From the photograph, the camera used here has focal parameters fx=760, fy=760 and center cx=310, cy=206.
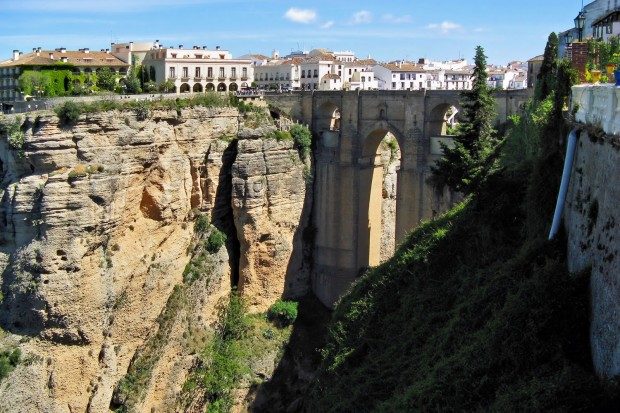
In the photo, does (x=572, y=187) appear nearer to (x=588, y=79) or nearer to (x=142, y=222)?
(x=588, y=79)

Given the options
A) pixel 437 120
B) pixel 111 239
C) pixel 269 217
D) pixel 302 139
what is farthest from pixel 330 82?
pixel 111 239

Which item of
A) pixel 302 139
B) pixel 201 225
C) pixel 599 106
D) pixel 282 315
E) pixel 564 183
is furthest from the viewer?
pixel 302 139

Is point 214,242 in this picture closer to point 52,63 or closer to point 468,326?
point 52,63

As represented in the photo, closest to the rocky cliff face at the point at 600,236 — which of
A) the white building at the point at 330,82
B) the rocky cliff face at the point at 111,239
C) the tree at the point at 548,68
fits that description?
the tree at the point at 548,68

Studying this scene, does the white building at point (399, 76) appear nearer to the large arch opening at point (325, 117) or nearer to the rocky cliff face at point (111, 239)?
the large arch opening at point (325, 117)

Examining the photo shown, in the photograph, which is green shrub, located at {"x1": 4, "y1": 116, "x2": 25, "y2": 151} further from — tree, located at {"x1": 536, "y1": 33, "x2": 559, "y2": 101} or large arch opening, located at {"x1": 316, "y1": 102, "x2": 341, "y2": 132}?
tree, located at {"x1": 536, "y1": 33, "x2": 559, "y2": 101}
